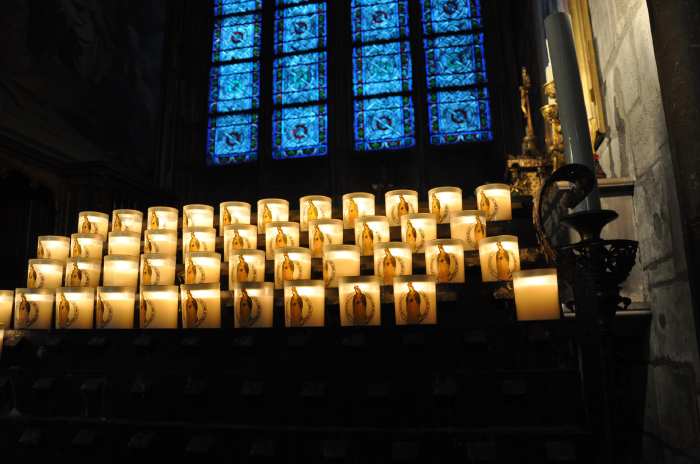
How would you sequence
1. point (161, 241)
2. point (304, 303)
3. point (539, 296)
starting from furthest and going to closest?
1. point (161, 241)
2. point (304, 303)
3. point (539, 296)

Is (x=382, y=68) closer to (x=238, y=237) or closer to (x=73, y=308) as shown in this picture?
(x=238, y=237)

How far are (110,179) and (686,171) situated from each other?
15.5 feet

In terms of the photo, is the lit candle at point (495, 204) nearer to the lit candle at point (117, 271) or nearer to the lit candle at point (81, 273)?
the lit candle at point (117, 271)

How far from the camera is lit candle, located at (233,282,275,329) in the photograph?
1651 millimetres

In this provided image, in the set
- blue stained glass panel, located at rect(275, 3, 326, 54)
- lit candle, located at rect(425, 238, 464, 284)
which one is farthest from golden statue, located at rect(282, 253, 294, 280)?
blue stained glass panel, located at rect(275, 3, 326, 54)

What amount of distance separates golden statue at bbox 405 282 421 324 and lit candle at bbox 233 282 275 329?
0.43 m

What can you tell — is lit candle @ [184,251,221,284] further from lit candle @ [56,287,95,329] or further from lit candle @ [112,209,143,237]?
lit candle @ [112,209,143,237]

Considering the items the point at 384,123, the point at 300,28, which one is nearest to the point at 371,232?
the point at 384,123

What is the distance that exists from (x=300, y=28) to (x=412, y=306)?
594cm

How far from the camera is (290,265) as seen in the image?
185 cm

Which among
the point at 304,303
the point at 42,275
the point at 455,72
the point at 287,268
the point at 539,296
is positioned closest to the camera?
the point at 539,296

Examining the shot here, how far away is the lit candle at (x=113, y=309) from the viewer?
69.8 inches

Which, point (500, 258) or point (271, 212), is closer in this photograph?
point (500, 258)

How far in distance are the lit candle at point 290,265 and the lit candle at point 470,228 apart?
59 cm
